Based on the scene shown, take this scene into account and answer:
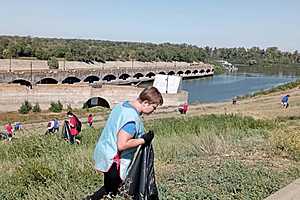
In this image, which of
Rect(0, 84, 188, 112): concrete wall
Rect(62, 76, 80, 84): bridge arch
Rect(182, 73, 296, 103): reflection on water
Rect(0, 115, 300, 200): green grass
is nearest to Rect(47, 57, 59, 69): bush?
Rect(62, 76, 80, 84): bridge arch

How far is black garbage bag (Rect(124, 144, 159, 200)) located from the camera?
455cm

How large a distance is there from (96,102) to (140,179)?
52.7 metres

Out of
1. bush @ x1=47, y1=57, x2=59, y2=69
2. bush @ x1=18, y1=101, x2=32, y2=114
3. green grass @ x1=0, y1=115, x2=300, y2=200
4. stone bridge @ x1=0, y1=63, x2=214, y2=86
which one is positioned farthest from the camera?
bush @ x1=47, y1=57, x2=59, y2=69

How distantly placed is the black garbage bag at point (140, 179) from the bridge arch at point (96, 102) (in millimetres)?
47773

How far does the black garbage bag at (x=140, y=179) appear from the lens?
455 centimetres

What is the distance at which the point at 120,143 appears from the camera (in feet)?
14.3

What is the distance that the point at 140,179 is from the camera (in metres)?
4.57

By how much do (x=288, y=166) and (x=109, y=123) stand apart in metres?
2.99

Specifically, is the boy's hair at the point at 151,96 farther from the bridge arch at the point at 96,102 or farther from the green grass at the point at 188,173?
the bridge arch at the point at 96,102

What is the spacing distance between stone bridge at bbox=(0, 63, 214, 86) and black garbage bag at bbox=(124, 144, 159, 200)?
57873 millimetres

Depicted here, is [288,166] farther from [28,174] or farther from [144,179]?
[28,174]

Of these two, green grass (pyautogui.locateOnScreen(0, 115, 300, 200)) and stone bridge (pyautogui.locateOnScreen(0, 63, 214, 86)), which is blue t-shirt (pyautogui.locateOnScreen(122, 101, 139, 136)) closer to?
green grass (pyautogui.locateOnScreen(0, 115, 300, 200))

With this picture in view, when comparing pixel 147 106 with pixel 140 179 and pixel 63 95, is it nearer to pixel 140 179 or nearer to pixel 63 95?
pixel 140 179

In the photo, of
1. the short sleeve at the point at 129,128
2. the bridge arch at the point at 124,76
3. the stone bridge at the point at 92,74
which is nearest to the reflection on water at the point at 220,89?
the stone bridge at the point at 92,74
